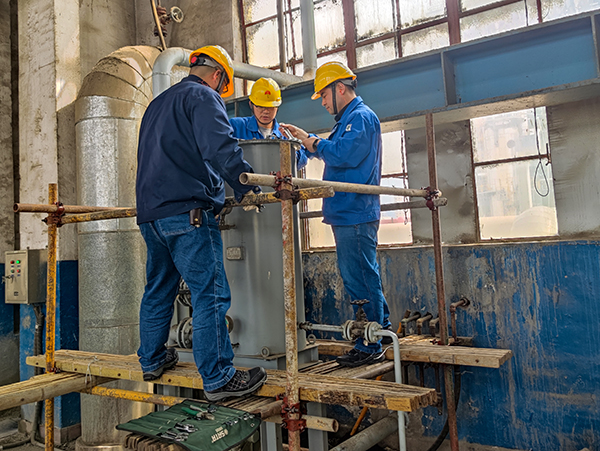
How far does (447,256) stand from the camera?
4523 mm

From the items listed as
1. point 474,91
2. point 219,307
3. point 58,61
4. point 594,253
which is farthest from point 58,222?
point 594,253

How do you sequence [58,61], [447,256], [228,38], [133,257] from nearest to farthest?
[447,256] < [133,257] < [58,61] < [228,38]

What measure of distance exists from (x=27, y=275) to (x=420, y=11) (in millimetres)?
5360

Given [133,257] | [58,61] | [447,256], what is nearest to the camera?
[447,256]

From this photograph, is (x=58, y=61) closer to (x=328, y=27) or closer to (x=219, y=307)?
(x=328, y=27)

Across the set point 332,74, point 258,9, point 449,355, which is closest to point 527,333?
point 449,355

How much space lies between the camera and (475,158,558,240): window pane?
4762mm

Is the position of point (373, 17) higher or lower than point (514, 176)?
higher

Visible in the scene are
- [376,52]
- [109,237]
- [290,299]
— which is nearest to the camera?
[290,299]

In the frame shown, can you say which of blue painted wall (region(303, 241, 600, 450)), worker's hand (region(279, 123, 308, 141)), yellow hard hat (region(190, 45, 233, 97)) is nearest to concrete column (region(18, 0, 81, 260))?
worker's hand (region(279, 123, 308, 141))

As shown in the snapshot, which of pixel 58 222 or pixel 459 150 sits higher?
pixel 459 150

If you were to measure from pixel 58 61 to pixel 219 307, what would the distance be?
4.48 m

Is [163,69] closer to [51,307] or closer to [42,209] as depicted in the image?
[42,209]

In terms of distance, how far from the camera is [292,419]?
2.47 meters
